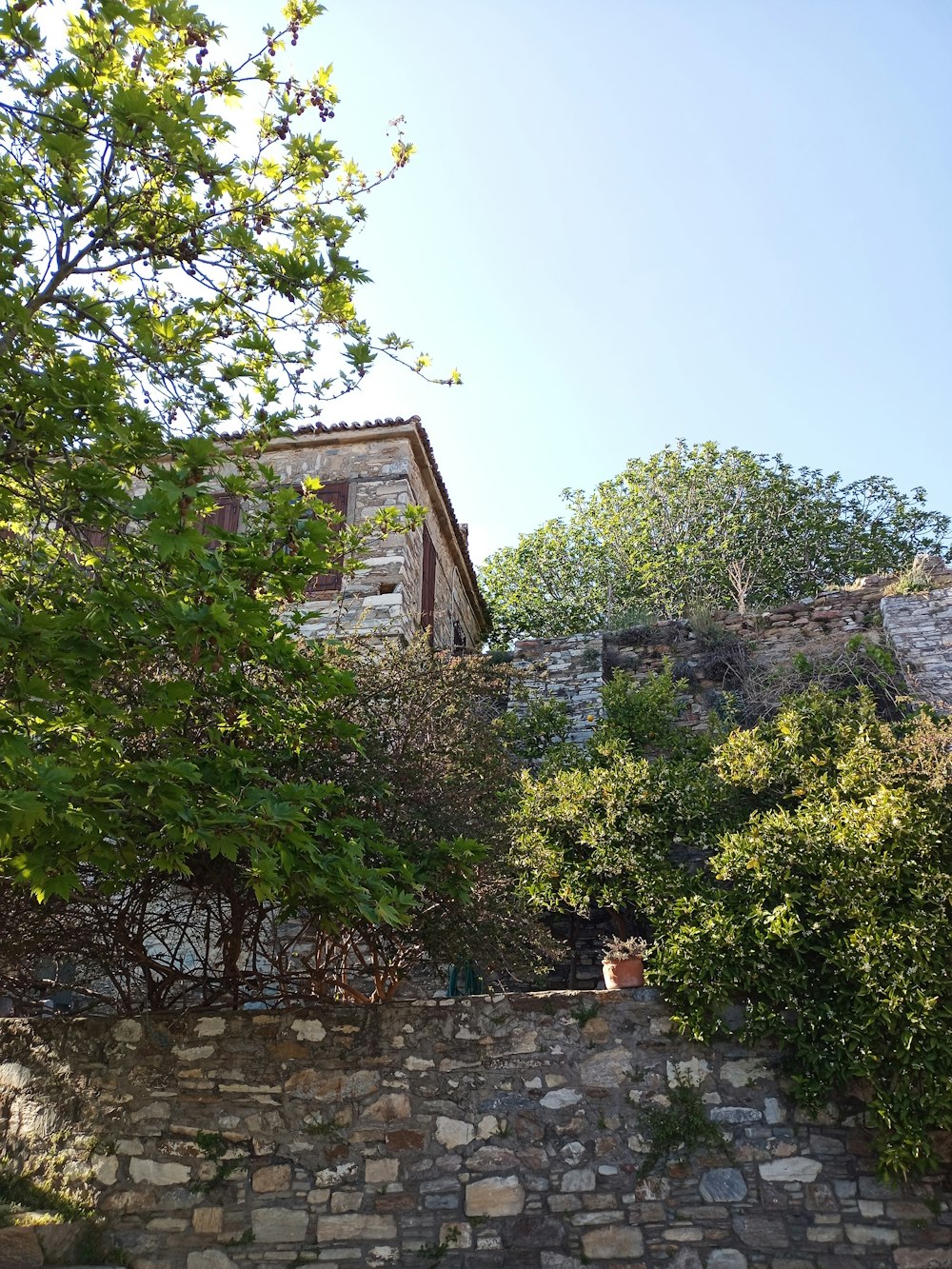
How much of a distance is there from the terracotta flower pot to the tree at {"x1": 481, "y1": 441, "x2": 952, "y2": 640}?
40.6 ft

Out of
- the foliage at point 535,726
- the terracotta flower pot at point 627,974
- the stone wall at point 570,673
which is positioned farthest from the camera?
the stone wall at point 570,673

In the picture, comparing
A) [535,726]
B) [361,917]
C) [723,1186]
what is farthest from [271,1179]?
[535,726]

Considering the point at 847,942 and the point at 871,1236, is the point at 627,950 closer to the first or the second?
the point at 847,942

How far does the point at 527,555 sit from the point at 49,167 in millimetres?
16223

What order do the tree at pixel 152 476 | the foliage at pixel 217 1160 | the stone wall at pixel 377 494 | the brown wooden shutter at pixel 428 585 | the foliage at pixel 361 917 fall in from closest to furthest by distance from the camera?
the tree at pixel 152 476 < the foliage at pixel 217 1160 < the foliage at pixel 361 917 < the stone wall at pixel 377 494 < the brown wooden shutter at pixel 428 585

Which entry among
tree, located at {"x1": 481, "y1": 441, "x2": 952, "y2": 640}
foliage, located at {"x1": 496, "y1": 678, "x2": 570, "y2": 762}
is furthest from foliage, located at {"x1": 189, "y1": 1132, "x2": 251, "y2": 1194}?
tree, located at {"x1": 481, "y1": 441, "x2": 952, "y2": 640}

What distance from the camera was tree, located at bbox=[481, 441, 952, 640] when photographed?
18781mm

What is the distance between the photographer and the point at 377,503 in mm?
10398

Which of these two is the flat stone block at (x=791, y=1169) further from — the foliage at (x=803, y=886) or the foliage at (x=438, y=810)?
the foliage at (x=438, y=810)

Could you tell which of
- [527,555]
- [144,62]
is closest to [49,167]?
[144,62]

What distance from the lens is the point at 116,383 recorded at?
166 inches

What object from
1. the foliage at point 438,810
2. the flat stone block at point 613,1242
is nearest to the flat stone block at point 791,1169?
the flat stone block at point 613,1242

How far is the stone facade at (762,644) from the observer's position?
1064 cm

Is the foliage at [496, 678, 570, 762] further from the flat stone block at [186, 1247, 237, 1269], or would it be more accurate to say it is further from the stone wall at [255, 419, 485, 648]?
the flat stone block at [186, 1247, 237, 1269]
